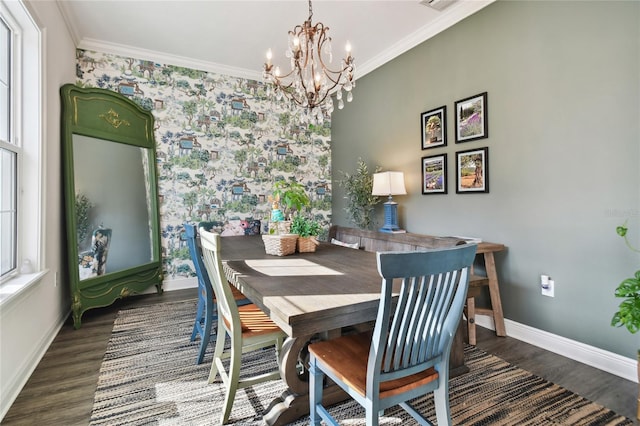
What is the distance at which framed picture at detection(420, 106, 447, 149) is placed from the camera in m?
3.08

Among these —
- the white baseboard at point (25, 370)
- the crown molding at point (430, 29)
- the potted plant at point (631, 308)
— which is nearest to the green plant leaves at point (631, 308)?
the potted plant at point (631, 308)

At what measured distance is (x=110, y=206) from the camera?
3.33 meters

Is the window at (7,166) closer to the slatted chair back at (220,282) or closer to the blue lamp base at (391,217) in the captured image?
the slatted chair back at (220,282)

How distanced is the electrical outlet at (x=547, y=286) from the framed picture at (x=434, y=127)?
55.4 inches

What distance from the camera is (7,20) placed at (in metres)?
2.08

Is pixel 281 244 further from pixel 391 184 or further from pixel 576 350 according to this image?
pixel 576 350

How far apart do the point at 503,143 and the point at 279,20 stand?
2300mm

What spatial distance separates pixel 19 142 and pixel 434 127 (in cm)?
334

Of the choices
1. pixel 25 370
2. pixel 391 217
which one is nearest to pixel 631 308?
pixel 391 217

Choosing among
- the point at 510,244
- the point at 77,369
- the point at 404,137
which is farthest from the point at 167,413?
the point at 404,137

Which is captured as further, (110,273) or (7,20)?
(110,273)

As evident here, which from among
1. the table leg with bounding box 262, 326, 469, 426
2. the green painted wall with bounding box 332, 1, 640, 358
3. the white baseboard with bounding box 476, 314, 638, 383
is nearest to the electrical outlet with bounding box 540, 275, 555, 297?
the green painted wall with bounding box 332, 1, 640, 358

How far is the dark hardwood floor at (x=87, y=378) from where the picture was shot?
5.50ft

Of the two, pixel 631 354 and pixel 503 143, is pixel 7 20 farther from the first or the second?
pixel 631 354
